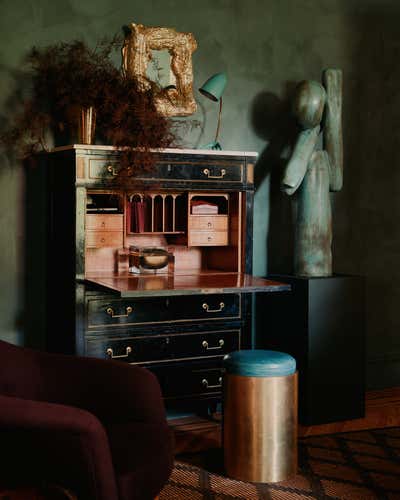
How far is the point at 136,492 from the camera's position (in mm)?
2322

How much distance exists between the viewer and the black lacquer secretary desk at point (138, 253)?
12.4ft

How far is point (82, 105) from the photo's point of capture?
3.84m

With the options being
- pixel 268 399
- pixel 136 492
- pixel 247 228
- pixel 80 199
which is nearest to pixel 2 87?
pixel 80 199

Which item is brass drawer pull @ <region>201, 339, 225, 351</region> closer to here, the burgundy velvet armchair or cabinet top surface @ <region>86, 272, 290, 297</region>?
cabinet top surface @ <region>86, 272, 290, 297</region>

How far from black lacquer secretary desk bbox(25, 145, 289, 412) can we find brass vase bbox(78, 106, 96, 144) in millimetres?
109

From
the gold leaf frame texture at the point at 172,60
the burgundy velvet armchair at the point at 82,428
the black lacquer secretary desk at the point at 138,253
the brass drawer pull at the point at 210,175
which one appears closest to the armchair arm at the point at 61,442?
the burgundy velvet armchair at the point at 82,428

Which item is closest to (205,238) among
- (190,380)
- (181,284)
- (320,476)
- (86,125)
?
(181,284)

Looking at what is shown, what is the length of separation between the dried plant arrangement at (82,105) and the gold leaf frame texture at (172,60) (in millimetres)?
128

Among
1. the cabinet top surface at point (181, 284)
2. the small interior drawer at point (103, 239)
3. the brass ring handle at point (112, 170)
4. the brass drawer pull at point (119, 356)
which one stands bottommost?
the brass drawer pull at point (119, 356)

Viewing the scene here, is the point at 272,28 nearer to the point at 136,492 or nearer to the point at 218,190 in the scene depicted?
the point at 218,190

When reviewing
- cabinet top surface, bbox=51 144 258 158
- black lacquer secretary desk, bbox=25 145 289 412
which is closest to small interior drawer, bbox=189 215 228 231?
black lacquer secretary desk, bbox=25 145 289 412

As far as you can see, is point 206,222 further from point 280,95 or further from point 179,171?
point 280,95

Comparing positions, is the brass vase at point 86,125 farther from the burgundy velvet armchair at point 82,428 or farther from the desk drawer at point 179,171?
the burgundy velvet armchair at point 82,428

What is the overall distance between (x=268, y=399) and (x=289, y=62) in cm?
238
